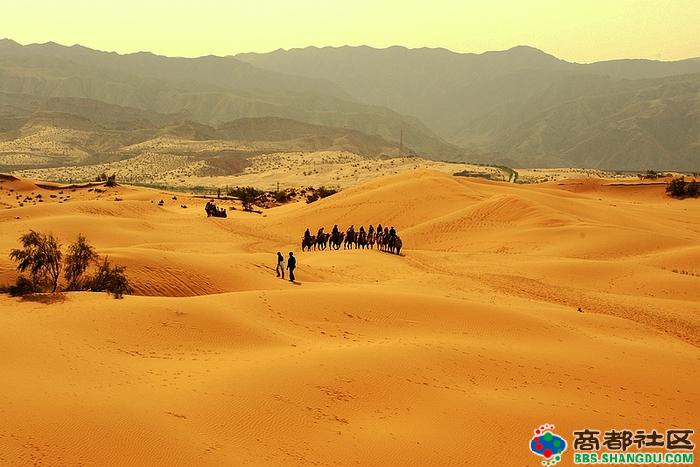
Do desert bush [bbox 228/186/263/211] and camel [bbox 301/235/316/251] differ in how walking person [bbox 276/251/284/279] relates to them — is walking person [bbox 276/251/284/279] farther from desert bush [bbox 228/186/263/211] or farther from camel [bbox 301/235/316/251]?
desert bush [bbox 228/186/263/211]

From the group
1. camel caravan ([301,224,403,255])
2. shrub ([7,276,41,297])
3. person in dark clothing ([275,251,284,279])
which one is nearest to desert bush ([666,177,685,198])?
camel caravan ([301,224,403,255])

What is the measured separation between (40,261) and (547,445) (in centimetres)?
1088

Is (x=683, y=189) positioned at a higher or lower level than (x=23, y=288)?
higher

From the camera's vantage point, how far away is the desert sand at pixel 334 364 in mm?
6641

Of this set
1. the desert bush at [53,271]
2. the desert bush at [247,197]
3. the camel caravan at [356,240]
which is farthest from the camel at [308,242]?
the desert bush at [247,197]

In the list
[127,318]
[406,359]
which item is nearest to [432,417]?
[406,359]

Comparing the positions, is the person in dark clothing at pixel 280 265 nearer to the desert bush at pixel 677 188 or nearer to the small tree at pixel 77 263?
the small tree at pixel 77 263

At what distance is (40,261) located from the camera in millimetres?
12719

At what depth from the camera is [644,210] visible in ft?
132

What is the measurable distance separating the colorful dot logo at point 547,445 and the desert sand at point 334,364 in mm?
179

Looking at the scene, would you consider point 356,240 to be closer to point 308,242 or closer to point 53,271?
point 308,242

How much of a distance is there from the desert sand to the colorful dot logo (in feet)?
0.59

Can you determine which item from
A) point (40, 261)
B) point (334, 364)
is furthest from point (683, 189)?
point (40, 261)

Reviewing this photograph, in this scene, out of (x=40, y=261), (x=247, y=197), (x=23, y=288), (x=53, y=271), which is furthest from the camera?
(x=247, y=197)
